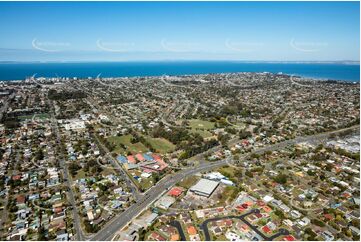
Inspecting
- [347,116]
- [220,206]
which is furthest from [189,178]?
[347,116]

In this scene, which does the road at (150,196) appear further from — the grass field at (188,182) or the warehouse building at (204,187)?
the warehouse building at (204,187)

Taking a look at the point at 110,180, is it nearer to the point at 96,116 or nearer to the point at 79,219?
the point at 79,219

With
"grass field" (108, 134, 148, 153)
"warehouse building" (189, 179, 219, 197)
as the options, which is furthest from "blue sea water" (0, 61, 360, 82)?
"warehouse building" (189, 179, 219, 197)

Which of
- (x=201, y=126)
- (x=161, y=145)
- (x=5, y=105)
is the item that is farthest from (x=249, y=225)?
(x=5, y=105)

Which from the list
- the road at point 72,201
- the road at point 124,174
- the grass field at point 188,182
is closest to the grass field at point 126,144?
the road at point 124,174

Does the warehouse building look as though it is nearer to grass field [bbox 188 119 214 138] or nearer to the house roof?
the house roof

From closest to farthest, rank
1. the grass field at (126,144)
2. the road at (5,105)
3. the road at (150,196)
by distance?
the road at (150,196), the grass field at (126,144), the road at (5,105)
